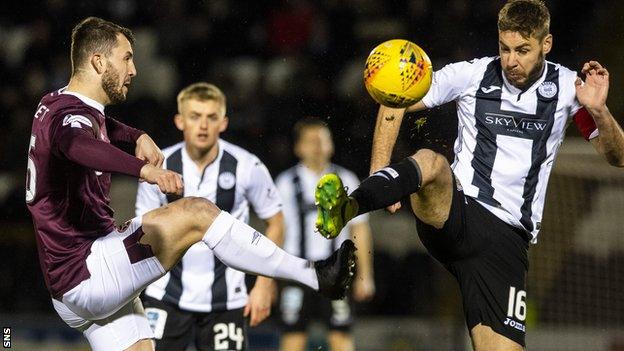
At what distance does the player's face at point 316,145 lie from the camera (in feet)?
28.1

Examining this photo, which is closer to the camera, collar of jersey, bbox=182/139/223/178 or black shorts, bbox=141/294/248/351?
black shorts, bbox=141/294/248/351

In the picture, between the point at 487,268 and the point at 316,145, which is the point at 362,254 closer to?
the point at 316,145

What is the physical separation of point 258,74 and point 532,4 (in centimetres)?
588

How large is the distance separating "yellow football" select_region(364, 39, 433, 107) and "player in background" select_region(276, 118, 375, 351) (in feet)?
10.3

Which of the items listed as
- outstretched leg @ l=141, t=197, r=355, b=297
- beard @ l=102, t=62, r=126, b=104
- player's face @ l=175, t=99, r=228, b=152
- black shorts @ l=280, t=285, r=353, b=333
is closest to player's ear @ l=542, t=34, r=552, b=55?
outstretched leg @ l=141, t=197, r=355, b=297

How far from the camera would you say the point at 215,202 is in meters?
6.79

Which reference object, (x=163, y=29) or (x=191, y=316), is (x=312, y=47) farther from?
(x=191, y=316)

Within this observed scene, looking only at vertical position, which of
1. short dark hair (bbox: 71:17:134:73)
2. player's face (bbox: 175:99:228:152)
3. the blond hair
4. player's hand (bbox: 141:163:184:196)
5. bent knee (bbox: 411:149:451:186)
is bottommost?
player's hand (bbox: 141:163:184:196)

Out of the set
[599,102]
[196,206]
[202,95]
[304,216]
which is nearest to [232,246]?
[196,206]

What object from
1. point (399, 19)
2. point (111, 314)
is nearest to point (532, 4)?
point (111, 314)

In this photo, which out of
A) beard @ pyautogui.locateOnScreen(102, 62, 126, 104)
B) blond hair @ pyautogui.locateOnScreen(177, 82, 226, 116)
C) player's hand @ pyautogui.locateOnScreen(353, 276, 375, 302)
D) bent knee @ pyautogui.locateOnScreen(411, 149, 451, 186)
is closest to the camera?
bent knee @ pyautogui.locateOnScreen(411, 149, 451, 186)

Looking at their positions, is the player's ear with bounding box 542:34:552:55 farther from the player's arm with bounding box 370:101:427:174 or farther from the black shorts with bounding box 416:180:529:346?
the black shorts with bounding box 416:180:529:346

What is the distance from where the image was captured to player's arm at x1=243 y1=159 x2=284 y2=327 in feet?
22.1

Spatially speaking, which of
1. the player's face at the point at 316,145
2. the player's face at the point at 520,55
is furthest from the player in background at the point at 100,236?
the player's face at the point at 316,145
